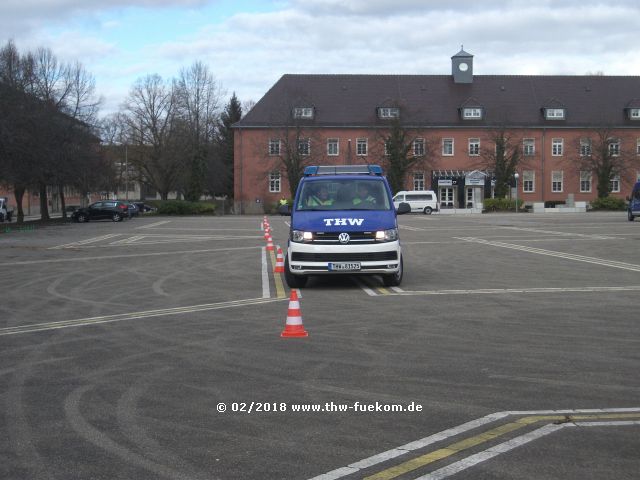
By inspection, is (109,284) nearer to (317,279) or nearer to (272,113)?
(317,279)

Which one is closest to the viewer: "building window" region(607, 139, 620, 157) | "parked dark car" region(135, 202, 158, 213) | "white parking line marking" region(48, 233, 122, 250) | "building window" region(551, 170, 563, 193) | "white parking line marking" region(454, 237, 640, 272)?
"white parking line marking" region(454, 237, 640, 272)

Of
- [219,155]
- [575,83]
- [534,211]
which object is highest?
[575,83]

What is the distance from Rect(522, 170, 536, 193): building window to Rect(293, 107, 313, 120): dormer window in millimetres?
23467

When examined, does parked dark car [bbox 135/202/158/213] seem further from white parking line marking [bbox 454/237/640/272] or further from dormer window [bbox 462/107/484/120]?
white parking line marking [bbox 454/237/640/272]

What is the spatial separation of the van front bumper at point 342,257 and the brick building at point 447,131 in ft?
216

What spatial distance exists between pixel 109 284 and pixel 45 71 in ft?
158

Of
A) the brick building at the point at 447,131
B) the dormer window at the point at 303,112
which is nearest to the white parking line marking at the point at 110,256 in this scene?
the brick building at the point at 447,131

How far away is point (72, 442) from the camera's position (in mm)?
5602

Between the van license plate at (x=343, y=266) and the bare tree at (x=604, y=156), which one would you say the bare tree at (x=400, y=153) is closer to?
the bare tree at (x=604, y=156)

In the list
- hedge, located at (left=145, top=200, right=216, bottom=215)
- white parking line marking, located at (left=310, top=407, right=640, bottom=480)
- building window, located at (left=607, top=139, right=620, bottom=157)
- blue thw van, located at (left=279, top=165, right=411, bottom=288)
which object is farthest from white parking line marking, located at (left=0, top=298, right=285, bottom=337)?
building window, located at (left=607, top=139, right=620, bottom=157)

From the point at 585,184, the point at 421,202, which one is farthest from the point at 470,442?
the point at 585,184

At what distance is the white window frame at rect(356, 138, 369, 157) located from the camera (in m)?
82.2

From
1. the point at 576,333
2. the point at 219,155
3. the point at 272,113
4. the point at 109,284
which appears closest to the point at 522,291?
the point at 576,333

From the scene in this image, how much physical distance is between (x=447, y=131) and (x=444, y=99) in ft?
13.1
